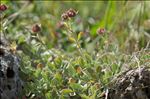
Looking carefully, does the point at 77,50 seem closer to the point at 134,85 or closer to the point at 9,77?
the point at 9,77

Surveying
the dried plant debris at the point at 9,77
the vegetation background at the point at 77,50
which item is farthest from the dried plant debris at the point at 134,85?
the dried plant debris at the point at 9,77

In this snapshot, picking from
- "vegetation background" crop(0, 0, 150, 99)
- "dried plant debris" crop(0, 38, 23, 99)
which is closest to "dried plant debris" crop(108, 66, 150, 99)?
"vegetation background" crop(0, 0, 150, 99)

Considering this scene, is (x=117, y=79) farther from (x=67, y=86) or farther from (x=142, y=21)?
(x=142, y=21)

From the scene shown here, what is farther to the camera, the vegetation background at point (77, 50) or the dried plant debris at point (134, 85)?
the vegetation background at point (77, 50)

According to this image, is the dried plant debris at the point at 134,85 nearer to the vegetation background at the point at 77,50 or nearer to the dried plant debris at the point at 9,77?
the vegetation background at the point at 77,50

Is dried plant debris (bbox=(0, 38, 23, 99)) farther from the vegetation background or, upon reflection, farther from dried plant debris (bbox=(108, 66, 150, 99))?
dried plant debris (bbox=(108, 66, 150, 99))
